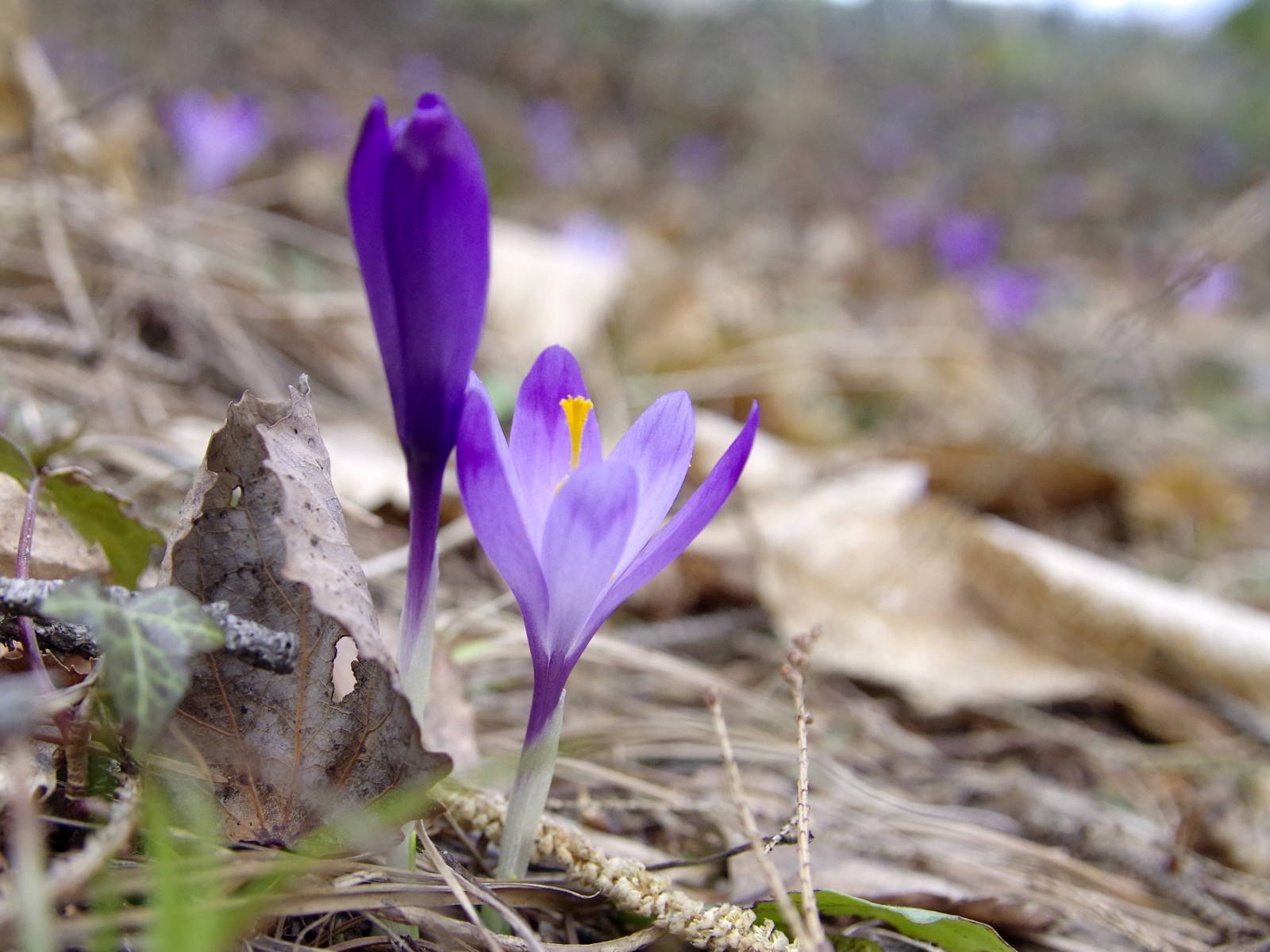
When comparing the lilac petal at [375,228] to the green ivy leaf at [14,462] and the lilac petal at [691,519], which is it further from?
the green ivy leaf at [14,462]

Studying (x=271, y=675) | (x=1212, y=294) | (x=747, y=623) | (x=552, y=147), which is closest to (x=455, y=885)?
(x=271, y=675)

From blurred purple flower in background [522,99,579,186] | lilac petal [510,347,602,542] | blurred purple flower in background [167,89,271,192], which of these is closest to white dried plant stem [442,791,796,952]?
lilac petal [510,347,602,542]

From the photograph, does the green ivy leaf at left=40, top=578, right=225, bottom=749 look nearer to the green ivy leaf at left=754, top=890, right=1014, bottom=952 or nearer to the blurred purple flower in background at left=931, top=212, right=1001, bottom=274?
the green ivy leaf at left=754, top=890, right=1014, bottom=952

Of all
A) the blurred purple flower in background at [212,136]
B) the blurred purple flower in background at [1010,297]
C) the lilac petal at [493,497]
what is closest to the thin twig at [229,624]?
the lilac petal at [493,497]

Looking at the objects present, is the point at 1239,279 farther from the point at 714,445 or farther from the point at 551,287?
the point at 714,445

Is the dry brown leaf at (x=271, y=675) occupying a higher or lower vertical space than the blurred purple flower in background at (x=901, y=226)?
lower

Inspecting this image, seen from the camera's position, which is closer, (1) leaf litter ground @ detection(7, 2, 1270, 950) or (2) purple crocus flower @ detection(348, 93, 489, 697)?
(2) purple crocus flower @ detection(348, 93, 489, 697)

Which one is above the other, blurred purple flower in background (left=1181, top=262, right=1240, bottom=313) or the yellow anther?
blurred purple flower in background (left=1181, top=262, right=1240, bottom=313)
